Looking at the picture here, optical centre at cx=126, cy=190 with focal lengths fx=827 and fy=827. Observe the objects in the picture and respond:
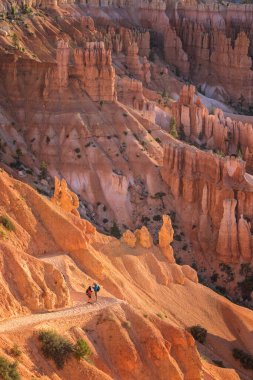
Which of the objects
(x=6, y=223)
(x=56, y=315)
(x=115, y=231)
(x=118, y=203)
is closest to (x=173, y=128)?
(x=118, y=203)

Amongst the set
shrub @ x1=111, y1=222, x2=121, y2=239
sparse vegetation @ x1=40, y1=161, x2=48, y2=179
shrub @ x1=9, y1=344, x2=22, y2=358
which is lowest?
shrub @ x1=111, y1=222, x2=121, y2=239

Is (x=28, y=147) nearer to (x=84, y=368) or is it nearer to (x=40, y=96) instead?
(x=40, y=96)

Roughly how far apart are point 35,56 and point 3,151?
1411cm

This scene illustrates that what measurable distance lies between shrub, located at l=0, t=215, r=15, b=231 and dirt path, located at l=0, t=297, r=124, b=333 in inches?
206

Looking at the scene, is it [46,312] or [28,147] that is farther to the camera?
[28,147]

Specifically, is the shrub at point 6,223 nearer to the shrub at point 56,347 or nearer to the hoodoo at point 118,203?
the hoodoo at point 118,203

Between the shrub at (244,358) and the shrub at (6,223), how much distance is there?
47.9 feet

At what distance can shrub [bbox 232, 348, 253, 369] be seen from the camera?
42.6 meters

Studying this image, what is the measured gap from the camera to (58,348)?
2852cm

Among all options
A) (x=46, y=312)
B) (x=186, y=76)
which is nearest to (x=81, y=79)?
(x=46, y=312)

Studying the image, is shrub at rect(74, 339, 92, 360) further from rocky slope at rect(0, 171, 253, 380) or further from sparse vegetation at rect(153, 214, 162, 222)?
sparse vegetation at rect(153, 214, 162, 222)

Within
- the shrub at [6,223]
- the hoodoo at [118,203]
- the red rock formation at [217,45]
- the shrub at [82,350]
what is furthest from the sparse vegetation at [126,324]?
the red rock formation at [217,45]

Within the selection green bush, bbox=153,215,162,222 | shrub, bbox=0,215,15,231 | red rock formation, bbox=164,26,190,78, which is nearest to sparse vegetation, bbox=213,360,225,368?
shrub, bbox=0,215,15,231

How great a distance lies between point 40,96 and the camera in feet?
206
